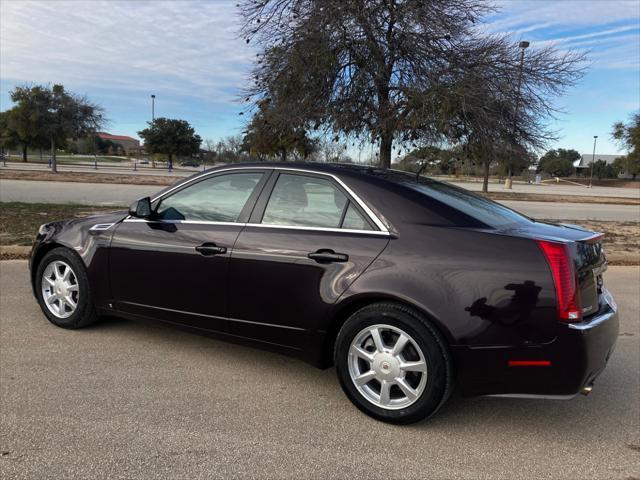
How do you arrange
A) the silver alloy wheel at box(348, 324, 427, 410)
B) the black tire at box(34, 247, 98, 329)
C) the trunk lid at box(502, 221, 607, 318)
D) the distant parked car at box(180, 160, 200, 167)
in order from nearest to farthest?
the trunk lid at box(502, 221, 607, 318), the silver alloy wheel at box(348, 324, 427, 410), the black tire at box(34, 247, 98, 329), the distant parked car at box(180, 160, 200, 167)

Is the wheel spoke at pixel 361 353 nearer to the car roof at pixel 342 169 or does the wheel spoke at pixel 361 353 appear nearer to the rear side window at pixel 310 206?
the rear side window at pixel 310 206

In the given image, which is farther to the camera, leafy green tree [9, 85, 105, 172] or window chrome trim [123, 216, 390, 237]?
leafy green tree [9, 85, 105, 172]

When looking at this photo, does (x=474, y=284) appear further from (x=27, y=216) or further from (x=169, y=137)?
(x=169, y=137)

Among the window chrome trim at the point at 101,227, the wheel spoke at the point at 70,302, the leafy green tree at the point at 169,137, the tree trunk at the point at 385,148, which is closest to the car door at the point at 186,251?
the window chrome trim at the point at 101,227

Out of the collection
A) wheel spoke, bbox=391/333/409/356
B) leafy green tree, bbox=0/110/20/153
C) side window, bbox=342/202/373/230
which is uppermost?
leafy green tree, bbox=0/110/20/153

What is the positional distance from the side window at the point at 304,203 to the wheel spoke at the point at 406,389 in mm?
1031

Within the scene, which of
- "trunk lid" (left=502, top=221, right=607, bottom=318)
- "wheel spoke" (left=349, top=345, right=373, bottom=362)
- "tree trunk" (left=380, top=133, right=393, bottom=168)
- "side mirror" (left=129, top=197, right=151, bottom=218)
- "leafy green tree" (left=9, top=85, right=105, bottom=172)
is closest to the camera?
"trunk lid" (left=502, top=221, right=607, bottom=318)

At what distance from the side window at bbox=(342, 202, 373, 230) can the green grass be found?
21.6 ft

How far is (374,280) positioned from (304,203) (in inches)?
31.9

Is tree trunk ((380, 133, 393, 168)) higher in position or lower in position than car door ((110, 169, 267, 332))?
higher

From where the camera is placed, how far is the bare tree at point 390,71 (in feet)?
33.2

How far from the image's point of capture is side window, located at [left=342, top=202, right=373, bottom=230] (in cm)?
325

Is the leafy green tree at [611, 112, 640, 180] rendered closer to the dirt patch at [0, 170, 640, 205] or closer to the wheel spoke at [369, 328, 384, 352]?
the dirt patch at [0, 170, 640, 205]

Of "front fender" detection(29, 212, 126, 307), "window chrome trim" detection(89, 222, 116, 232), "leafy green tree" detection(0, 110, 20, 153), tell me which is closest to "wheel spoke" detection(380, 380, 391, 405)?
"front fender" detection(29, 212, 126, 307)
